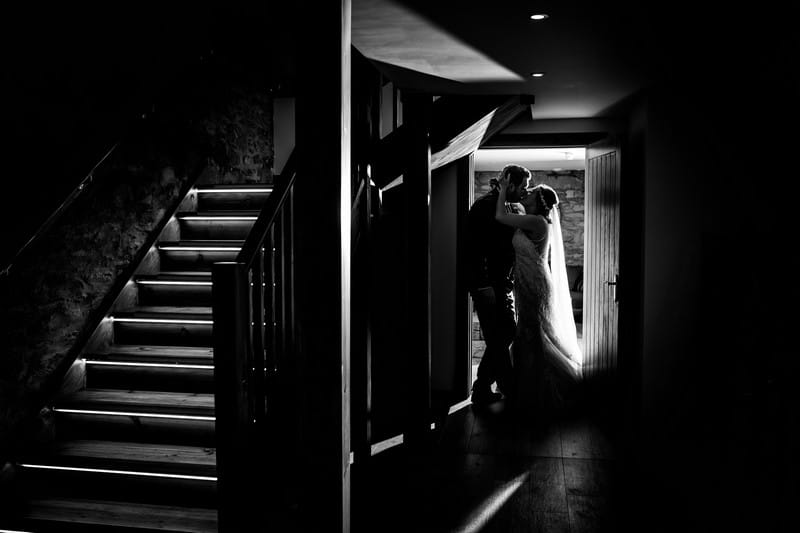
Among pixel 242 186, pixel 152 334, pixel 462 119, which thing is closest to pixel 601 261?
pixel 462 119

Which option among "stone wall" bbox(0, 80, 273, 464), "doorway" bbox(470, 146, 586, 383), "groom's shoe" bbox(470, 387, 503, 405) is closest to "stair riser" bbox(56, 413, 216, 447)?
"stone wall" bbox(0, 80, 273, 464)

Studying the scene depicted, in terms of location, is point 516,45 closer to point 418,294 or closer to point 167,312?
point 418,294

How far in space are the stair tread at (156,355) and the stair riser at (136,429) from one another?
1.25ft

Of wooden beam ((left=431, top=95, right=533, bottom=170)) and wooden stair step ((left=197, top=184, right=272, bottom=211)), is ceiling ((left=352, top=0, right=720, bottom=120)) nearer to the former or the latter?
wooden beam ((left=431, top=95, right=533, bottom=170))

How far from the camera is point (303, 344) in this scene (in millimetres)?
2273

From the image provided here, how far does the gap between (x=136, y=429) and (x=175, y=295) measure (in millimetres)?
1051

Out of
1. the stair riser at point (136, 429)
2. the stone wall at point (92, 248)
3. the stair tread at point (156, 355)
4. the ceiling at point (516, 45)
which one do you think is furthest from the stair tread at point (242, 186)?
the stair riser at point (136, 429)

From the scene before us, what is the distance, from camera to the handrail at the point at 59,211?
10.1 feet

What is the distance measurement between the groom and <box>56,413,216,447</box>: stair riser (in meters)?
2.64

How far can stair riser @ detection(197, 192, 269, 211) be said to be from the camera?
4.84m

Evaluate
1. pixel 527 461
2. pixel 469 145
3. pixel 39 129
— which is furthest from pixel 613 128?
pixel 39 129

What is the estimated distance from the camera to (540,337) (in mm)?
5254

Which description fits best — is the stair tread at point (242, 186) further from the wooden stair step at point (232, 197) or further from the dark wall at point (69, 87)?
the dark wall at point (69, 87)

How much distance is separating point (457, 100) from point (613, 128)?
5.36ft
